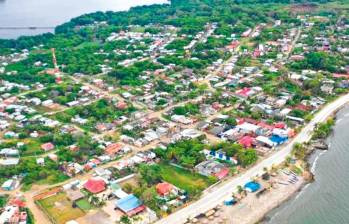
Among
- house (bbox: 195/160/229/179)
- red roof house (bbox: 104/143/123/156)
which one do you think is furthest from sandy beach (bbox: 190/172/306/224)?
red roof house (bbox: 104/143/123/156)

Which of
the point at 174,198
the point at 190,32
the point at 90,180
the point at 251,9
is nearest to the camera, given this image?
the point at 174,198

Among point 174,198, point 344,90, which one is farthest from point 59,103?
point 344,90

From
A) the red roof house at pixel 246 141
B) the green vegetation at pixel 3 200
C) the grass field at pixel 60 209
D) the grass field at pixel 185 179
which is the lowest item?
the grass field at pixel 60 209

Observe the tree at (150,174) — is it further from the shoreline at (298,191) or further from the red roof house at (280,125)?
the red roof house at (280,125)

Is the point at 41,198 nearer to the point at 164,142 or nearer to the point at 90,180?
the point at 90,180

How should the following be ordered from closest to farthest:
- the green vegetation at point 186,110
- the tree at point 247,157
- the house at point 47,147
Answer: the tree at point 247,157 < the house at point 47,147 < the green vegetation at point 186,110

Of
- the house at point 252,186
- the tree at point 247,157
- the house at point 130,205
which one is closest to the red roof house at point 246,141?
the tree at point 247,157

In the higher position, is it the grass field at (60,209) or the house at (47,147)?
the house at (47,147)
